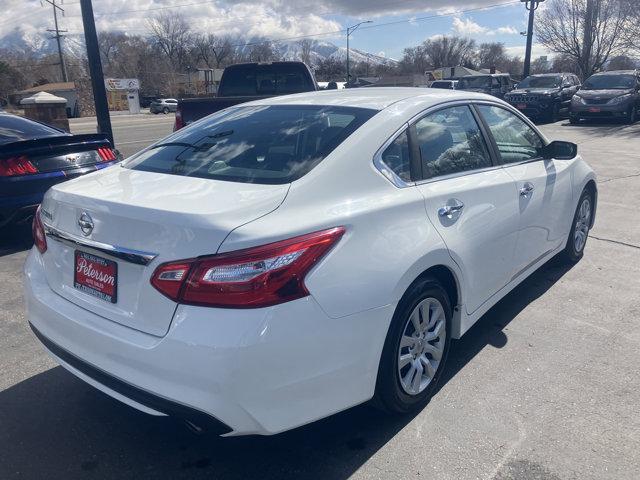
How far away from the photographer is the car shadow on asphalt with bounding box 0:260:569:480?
8.34 ft

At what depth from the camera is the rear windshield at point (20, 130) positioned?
19.5 feet

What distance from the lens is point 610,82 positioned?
20.0 meters

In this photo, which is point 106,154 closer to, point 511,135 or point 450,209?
point 511,135

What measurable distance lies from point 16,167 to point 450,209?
449 cm

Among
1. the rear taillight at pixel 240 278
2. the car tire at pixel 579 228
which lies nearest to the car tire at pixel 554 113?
the car tire at pixel 579 228

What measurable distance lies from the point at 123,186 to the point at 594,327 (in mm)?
3236

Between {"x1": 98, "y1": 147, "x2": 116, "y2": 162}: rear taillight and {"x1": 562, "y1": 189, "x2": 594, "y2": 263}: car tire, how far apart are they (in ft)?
15.9

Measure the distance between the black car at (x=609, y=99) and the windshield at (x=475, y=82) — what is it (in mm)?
4530

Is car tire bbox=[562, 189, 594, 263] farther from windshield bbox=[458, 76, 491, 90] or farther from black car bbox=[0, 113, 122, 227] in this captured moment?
windshield bbox=[458, 76, 491, 90]

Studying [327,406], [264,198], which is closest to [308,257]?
[264,198]

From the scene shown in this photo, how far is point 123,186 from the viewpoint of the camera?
2643 mm

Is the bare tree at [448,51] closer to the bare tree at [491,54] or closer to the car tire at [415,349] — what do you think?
the bare tree at [491,54]

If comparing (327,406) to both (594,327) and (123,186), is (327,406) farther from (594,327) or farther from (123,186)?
(594,327)

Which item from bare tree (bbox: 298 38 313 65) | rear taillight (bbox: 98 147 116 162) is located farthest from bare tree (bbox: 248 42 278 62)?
rear taillight (bbox: 98 147 116 162)
